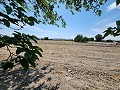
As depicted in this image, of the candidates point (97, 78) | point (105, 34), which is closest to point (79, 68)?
point (97, 78)

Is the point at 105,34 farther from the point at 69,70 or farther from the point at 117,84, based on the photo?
the point at 69,70

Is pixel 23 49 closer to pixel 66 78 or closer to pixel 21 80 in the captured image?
pixel 66 78

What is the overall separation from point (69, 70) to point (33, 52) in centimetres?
550

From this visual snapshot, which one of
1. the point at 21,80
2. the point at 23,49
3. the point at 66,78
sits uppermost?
the point at 23,49

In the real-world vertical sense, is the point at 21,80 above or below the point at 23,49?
below

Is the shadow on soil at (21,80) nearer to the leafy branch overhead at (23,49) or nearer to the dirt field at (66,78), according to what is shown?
the dirt field at (66,78)

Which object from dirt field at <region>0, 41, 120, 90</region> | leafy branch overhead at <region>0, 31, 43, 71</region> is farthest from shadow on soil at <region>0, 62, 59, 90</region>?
leafy branch overhead at <region>0, 31, 43, 71</region>

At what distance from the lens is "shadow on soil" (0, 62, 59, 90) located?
20.2 ft

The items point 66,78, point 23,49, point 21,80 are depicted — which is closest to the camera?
point 23,49

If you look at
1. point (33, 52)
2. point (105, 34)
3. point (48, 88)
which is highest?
point (105, 34)

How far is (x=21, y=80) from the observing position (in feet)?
22.6

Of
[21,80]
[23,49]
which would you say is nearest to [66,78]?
[21,80]

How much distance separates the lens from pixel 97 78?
6.58 meters

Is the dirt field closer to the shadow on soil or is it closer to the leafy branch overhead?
the shadow on soil
